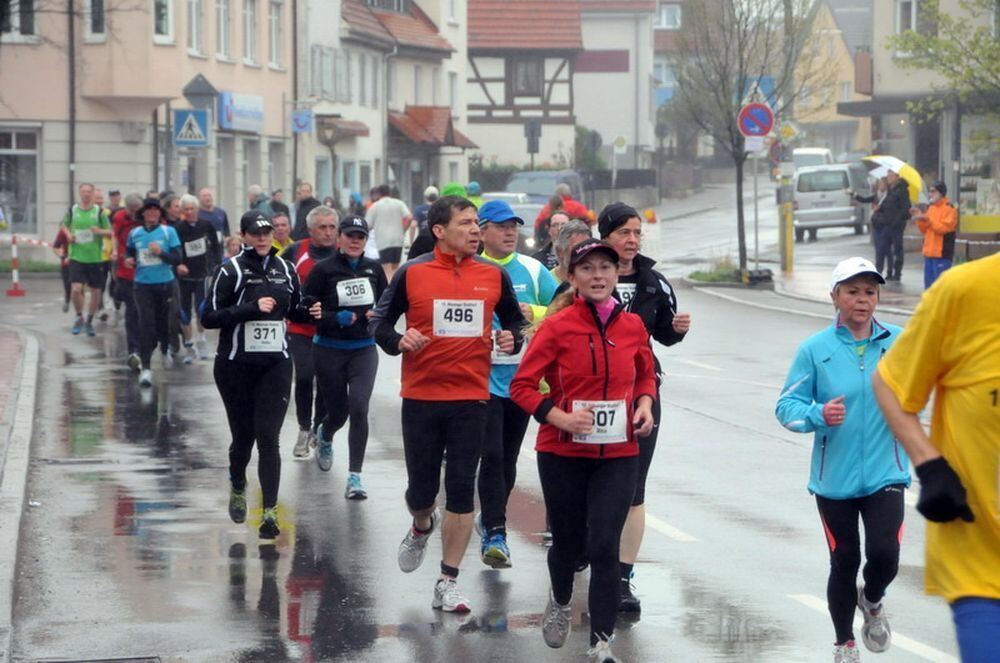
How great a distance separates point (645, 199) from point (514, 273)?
2652 inches

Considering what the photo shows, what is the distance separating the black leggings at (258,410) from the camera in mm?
10367

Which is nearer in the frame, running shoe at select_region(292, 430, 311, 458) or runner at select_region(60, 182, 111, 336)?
running shoe at select_region(292, 430, 311, 458)

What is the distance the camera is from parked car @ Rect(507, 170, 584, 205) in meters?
53.0

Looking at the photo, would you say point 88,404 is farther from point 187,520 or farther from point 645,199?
point 645,199

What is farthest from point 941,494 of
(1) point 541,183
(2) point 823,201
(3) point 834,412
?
(1) point 541,183

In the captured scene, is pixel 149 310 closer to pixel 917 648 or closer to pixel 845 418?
pixel 917 648

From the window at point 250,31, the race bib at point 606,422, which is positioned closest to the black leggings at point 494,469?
the race bib at point 606,422

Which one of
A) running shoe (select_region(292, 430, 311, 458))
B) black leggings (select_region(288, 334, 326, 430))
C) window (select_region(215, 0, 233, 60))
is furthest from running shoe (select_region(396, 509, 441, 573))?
window (select_region(215, 0, 233, 60))

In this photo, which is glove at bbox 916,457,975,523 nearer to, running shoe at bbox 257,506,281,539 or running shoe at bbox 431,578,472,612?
running shoe at bbox 431,578,472,612

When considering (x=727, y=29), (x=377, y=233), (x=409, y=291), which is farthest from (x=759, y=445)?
(x=727, y=29)

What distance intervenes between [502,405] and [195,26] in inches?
1394

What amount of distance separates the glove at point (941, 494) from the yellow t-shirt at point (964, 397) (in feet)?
0.26

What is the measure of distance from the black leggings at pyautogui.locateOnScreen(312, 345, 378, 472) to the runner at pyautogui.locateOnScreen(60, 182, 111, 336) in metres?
12.4

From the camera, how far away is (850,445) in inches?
278
